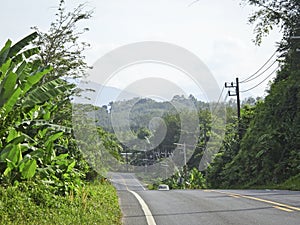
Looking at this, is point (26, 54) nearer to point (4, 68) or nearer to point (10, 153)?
point (4, 68)

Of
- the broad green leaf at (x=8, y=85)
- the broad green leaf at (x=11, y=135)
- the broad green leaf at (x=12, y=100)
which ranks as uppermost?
the broad green leaf at (x=8, y=85)

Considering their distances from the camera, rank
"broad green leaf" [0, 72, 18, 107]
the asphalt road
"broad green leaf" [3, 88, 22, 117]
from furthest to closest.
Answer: the asphalt road < "broad green leaf" [3, 88, 22, 117] < "broad green leaf" [0, 72, 18, 107]

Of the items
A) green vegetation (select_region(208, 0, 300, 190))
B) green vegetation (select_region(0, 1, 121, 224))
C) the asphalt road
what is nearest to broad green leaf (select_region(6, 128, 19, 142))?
green vegetation (select_region(0, 1, 121, 224))

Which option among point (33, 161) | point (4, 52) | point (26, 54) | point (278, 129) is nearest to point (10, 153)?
point (33, 161)

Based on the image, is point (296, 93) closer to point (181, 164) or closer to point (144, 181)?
point (181, 164)

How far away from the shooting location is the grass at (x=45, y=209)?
739 cm

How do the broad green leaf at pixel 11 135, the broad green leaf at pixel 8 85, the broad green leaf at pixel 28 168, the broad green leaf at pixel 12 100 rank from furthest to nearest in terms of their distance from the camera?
the broad green leaf at pixel 11 135 < the broad green leaf at pixel 28 168 < the broad green leaf at pixel 12 100 < the broad green leaf at pixel 8 85

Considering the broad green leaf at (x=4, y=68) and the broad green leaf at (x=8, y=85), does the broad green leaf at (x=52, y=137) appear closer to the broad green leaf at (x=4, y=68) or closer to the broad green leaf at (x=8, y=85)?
the broad green leaf at (x=4, y=68)

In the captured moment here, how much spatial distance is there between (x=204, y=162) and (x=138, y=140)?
1974cm

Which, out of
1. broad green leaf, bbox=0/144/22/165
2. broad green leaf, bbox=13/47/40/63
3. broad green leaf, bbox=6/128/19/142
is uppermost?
broad green leaf, bbox=13/47/40/63

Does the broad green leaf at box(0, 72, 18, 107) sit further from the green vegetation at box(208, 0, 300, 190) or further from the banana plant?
the green vegetation at box(208, 0, 300, 190)

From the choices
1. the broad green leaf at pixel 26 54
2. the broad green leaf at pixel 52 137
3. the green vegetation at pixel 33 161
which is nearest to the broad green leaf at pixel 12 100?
the green vegetation at pixel 33 161

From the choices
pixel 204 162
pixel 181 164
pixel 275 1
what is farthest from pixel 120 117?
pixel 181 164

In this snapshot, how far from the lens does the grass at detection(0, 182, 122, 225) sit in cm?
739
